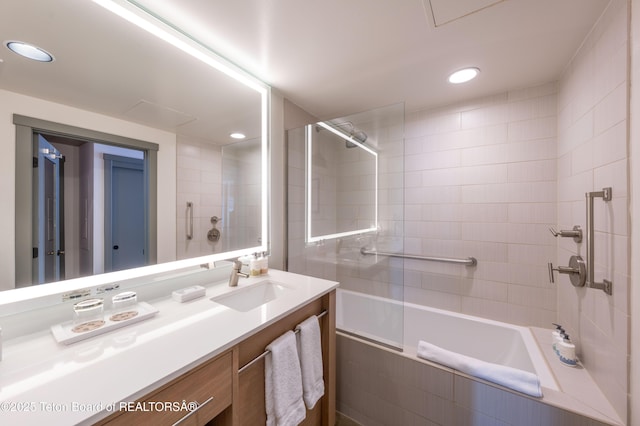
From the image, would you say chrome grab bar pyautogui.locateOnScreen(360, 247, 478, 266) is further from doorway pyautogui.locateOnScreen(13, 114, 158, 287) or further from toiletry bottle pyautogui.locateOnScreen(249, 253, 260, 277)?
doorway pyautogui.locateOnScreen(13, 114, 158, 287)

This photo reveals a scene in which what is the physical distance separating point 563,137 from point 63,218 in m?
2.82

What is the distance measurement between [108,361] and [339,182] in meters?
2.00

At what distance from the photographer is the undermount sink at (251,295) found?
4.42ft

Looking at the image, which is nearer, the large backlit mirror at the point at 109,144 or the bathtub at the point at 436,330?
the large backlit mirror at the point at 109,144

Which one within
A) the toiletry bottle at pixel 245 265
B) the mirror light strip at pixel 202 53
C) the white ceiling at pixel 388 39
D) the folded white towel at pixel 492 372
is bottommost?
the folded white towel at pixel 492 372

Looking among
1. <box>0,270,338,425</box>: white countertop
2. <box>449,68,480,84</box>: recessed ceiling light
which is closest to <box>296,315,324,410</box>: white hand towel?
<box>0,270,338,425</box>: white countertop

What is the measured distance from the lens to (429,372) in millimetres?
1402

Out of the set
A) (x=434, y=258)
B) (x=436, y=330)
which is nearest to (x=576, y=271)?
(x=434, y=258)

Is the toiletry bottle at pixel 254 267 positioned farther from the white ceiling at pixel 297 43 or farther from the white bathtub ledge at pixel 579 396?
the white bathtub ledge at pixel 579 396

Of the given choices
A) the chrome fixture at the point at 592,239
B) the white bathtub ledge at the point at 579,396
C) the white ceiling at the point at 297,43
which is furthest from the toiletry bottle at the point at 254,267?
the chrome fixture at the point at 592,239

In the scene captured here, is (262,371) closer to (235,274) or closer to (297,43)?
(235,274)

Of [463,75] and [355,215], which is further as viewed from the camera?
[355,215]

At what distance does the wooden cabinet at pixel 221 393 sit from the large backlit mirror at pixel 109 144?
2.24ft

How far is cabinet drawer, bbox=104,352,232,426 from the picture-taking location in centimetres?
62
